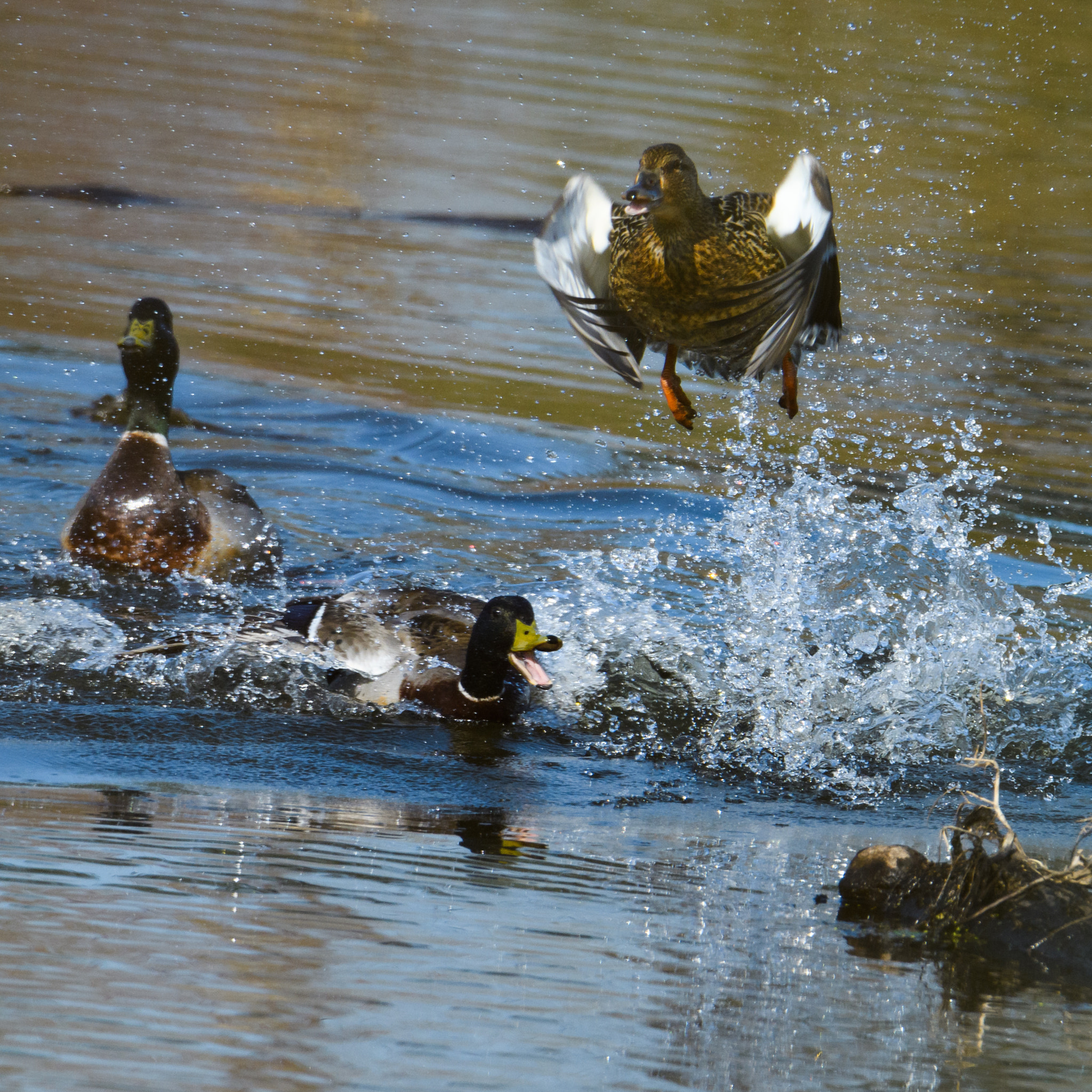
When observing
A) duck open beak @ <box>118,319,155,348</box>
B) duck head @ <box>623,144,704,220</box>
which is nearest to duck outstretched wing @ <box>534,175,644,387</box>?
duck head @ <box>623,144,704,220</box>

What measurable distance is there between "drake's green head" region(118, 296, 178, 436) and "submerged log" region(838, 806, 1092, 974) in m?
4.46

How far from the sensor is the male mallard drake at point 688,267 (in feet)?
14.5

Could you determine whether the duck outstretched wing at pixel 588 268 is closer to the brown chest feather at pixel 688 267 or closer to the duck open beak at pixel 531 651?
the brown chest feather at pixel 688 267

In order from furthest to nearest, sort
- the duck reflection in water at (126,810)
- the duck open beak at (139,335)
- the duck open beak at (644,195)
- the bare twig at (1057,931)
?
the duck open beak at (139,335), the duck open beak at (644,195), the duck reflection in water at (126,810), the bare twig at (1057,931)

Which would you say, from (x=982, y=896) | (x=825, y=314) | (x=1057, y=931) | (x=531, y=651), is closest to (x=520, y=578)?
(x=531, y=651)

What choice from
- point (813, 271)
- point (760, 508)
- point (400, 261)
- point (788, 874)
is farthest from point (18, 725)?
point (400, 261)

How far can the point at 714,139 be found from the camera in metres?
13.2

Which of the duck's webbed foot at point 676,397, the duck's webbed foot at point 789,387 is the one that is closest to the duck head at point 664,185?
the duck's webbed foot at point 676,397

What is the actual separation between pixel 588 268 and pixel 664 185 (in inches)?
20.9

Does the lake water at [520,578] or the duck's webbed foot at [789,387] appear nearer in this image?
the lake water at [520,578]

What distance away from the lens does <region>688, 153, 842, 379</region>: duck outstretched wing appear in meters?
4.42

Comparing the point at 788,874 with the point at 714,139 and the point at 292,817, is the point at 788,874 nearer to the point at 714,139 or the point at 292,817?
the point at 292,817

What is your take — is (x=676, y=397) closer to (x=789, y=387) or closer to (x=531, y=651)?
(x=789, y=387)

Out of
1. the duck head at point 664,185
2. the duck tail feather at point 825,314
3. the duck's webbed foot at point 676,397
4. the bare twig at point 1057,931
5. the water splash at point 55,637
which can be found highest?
the duck head at point 664,185
